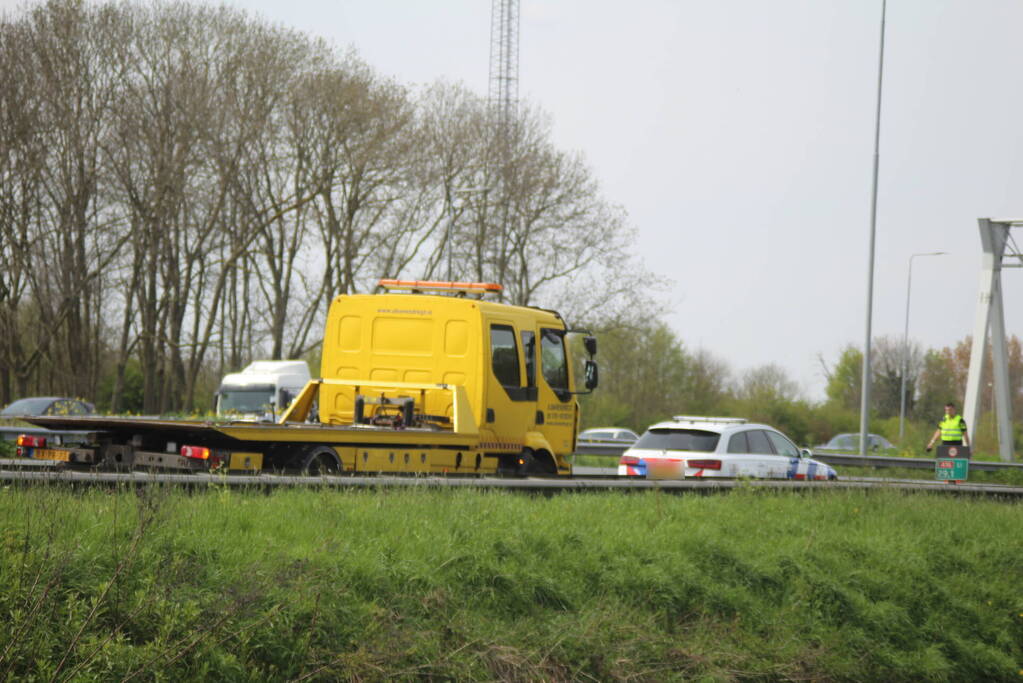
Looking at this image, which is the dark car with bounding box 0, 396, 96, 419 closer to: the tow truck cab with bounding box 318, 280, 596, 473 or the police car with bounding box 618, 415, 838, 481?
the tow truck cab with bounding box 318, 280, 596, 473

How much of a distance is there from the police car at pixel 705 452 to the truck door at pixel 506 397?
2107 mm

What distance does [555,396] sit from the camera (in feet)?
60.2

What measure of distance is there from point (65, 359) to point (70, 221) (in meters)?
7.57

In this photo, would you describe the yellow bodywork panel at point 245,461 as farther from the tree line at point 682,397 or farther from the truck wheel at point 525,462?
the tree line at point 682,397

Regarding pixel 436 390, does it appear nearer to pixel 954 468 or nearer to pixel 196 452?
pixel 196 452

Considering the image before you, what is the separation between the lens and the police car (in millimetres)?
19359

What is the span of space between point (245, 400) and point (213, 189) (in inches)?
343

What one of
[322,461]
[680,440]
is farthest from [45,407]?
[322,461]

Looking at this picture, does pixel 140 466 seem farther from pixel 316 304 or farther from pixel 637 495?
pixel 316 304

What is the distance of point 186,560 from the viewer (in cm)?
787

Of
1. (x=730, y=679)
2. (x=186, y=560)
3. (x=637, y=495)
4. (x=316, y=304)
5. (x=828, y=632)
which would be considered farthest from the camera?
(x=316, y=304)

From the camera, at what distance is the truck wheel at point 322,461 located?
13906 millimetres

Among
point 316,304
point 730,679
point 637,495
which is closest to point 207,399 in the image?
point 316,304

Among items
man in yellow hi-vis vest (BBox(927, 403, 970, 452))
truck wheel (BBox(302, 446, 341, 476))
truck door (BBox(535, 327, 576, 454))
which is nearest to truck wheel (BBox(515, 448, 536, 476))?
truck door (BBox(535, 327, 576, 454))
